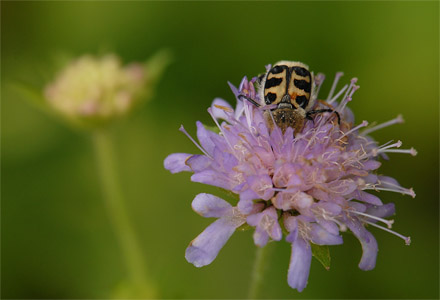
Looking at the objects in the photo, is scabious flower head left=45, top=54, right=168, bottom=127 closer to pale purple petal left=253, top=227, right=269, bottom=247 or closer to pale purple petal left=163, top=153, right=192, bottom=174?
pale purple petal left=163, top=153, right=192, bottom=174

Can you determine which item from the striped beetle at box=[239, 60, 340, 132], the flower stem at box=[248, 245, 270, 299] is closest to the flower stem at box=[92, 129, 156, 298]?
the flower stem at box=[248, 245, 270, 299]

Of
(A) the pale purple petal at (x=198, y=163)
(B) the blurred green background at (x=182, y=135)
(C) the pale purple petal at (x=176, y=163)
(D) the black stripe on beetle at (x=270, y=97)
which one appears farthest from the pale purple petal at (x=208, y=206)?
(B) the blurred green background at (x=182, y=135)

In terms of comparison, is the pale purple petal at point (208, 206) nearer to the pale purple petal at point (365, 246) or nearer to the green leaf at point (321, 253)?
the green leaf at point (321, 253)

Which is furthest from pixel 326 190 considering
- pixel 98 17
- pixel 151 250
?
pixel 98 17

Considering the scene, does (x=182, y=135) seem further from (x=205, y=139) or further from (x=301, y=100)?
(x=301, y=100)

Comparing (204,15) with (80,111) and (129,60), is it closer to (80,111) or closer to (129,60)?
(129,60)

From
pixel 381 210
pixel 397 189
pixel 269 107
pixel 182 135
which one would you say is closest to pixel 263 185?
pixel 269 107
